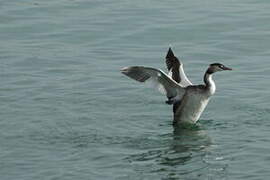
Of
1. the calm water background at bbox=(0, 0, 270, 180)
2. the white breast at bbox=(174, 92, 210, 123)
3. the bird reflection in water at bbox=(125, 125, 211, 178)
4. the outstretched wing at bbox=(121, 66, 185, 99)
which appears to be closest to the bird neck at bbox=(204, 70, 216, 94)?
the white breast at bbox=(174, 92, 210, 123)

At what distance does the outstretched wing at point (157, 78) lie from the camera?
1820cm

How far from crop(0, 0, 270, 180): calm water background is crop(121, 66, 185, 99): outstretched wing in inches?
27.8

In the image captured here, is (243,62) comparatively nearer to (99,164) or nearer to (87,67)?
(87,67)

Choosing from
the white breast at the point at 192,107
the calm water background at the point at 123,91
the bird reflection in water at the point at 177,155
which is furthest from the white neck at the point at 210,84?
the bird reflection in water at the point at 177,155

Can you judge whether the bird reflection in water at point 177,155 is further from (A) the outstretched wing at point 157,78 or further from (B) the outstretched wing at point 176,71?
(B) the outstretched wing at point 176,71

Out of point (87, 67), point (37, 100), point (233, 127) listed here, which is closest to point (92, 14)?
point (87, 67)

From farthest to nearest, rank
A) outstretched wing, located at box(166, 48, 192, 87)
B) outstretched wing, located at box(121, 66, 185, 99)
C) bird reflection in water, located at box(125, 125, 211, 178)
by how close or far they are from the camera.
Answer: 1. outstretched wing, located at box(166, 48, 192, 87)
2. outstretched wing, located at box(121, 66, 185, 99)
3. bird reflection in water, located at box(125, 125, 211, 178)

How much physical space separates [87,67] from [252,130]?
5721 millimetres

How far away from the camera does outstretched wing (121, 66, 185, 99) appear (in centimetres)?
1820

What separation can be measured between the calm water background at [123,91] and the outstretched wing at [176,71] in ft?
2.65

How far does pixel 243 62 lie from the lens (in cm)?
2308

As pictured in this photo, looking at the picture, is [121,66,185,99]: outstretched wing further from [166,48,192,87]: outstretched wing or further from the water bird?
[166,48,192,87]: outstretched wing

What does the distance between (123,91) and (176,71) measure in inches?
78.9

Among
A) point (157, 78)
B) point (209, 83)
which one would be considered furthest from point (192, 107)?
point (157, 78)
